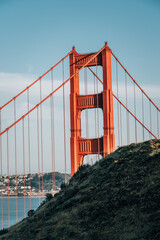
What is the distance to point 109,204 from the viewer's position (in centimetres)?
3778

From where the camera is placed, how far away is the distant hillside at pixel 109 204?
108 feet

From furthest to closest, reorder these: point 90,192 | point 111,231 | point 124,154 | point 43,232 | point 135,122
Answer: point 135,122 < point 124,154 < point 90,192 < point 43,232 < point 111,231

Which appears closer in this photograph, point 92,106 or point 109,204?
point 109,204

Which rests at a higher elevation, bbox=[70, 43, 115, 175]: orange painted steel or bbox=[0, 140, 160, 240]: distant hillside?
bbox=[70, 43, 115, 175]: orange painted steel

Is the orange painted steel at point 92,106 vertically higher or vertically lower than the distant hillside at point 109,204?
Result: higher

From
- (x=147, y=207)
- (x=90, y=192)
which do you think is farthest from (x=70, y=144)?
(x=147, y=207)

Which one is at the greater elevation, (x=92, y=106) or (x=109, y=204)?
(x=92, y=106)

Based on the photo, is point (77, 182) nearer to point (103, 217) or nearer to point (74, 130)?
point (74, 130)

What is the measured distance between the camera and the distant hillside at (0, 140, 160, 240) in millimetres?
32938

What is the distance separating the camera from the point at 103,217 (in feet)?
118

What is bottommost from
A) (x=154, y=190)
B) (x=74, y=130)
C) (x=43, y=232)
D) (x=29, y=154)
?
(x=43, y=232)

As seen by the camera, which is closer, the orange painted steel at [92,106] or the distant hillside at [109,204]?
the distant hillside at [109,204]

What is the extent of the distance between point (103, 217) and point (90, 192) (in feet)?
22.9

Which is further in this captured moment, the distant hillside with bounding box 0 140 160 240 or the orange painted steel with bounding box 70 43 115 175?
the orange painted steel with bounding box 70 43 115 175
